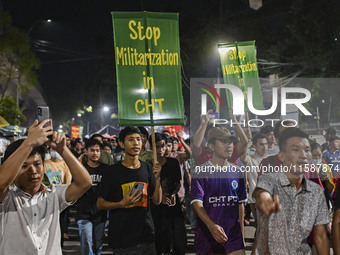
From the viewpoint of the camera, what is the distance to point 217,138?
17.2ft

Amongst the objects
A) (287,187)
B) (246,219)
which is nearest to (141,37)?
(287,187)

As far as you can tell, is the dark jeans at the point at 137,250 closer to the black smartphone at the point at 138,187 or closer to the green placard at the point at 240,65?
the black smartphone at the point at 138,187

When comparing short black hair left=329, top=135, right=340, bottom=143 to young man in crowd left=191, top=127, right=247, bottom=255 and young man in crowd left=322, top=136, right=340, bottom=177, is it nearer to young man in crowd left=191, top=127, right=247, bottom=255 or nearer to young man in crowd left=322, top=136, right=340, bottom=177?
young man in crowd left=322, top=136, right=340, bottom=177

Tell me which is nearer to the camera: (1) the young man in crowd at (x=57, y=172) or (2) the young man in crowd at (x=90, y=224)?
(2) the young man in crowd at (x=90, y=224)

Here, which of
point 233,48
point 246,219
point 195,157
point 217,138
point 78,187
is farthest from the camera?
point 246,219

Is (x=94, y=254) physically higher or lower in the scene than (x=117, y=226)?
lower

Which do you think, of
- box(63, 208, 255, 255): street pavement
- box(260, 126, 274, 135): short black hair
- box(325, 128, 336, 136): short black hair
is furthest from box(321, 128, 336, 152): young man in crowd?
box(63, 208, 255, 255): street pavement

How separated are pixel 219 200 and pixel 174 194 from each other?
140 centimetres

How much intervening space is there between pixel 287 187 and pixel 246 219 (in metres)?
7.80

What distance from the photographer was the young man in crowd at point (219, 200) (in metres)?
4.87

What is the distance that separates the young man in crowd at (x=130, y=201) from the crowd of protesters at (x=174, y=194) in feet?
0.03

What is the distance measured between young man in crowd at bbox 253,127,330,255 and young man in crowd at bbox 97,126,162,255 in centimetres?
207

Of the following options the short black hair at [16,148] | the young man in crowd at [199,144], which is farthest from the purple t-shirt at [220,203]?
the short black hair at [16,148]

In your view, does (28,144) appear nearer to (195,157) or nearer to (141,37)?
(195,157)
